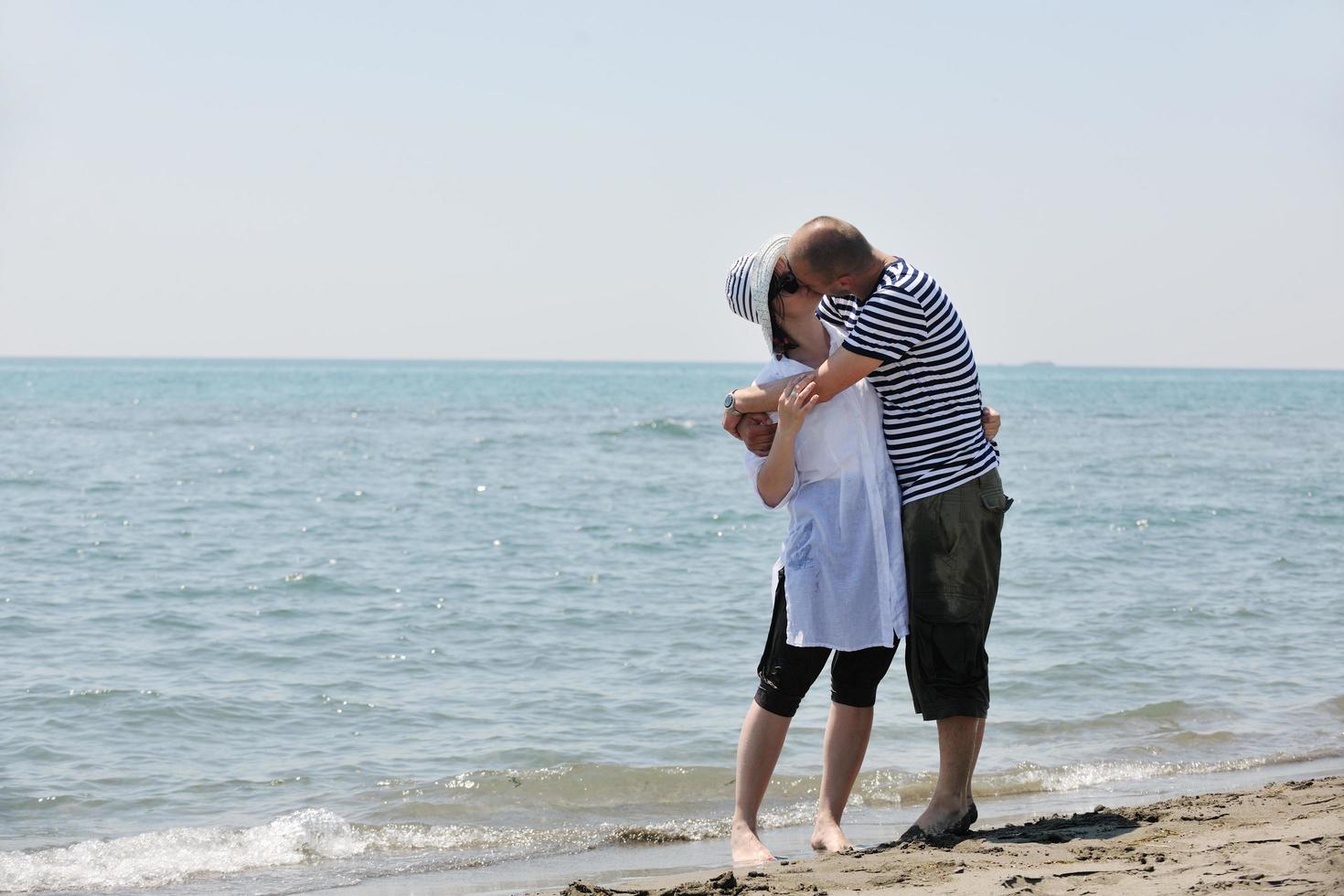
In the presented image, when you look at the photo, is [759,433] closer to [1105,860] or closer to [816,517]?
[816,517]

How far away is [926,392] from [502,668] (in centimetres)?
464

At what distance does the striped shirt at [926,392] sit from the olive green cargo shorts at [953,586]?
0.07m

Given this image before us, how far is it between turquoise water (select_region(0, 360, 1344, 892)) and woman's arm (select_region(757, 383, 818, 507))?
5.77ft

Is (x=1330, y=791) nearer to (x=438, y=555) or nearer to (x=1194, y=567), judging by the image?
(x=1194, y=567)

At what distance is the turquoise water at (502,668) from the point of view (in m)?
5.34

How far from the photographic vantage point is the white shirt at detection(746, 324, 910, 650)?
378 centimetres

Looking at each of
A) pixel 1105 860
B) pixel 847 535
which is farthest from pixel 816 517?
pixel 1105 860

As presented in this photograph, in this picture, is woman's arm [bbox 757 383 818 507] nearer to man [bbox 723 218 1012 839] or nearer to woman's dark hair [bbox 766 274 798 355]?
man [bbox 723 218 1012 839]

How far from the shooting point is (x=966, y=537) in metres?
3.75

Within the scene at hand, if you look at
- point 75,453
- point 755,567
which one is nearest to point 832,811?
point 755,567

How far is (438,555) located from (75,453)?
14.8m

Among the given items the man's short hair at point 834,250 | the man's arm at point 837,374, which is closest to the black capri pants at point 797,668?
the man's arm at point 837,374

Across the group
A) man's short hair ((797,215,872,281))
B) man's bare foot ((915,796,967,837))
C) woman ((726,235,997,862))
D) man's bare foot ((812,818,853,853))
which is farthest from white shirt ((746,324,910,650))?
man's bare foot ((812,818,853,853))

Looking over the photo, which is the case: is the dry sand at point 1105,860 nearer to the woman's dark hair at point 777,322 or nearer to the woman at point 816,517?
the woman at point 816,517
